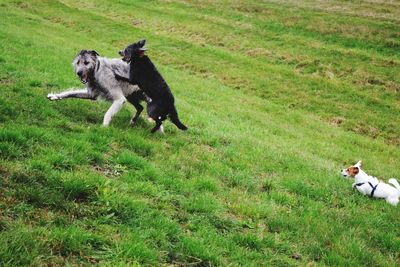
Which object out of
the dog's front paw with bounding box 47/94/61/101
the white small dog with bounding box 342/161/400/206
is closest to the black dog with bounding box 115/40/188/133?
the dog's front paw with bounding box 47/94/61/101

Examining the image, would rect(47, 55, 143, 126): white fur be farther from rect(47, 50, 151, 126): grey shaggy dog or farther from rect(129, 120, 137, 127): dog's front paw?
rect(129, 120, 137, 127): dog's front paw

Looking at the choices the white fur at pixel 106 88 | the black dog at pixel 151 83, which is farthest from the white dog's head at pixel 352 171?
the white fur at pixel 106 88

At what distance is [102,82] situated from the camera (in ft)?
37.8

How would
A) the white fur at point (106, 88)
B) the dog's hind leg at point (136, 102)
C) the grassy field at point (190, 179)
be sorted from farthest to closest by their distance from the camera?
the dog's hind leg at point (136, 102) → the white fur at point (106, 88) → the grassy field at point (190, 179)

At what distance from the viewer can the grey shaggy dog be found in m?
11.2

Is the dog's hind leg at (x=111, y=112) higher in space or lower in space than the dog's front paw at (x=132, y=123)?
higher

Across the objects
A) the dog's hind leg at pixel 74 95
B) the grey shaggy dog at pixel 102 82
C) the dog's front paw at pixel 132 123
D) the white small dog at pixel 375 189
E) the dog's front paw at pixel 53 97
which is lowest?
the white small dog at pixel 375 189

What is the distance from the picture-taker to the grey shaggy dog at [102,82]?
11188 millimetres

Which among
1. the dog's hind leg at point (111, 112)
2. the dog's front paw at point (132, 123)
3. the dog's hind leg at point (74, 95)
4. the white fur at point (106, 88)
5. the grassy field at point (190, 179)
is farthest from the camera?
the dog's front paw at point (132, 123)

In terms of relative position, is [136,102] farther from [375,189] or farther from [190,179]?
[375,189]

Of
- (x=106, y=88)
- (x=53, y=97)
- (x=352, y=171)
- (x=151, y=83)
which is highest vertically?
(x=151, y=83)

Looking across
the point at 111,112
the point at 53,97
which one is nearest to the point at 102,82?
the point at 111,112

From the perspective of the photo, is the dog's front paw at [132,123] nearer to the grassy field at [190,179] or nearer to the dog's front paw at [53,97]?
the grassy field at [190,179]

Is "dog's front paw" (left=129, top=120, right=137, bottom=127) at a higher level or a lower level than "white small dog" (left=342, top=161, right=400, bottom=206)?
higher
